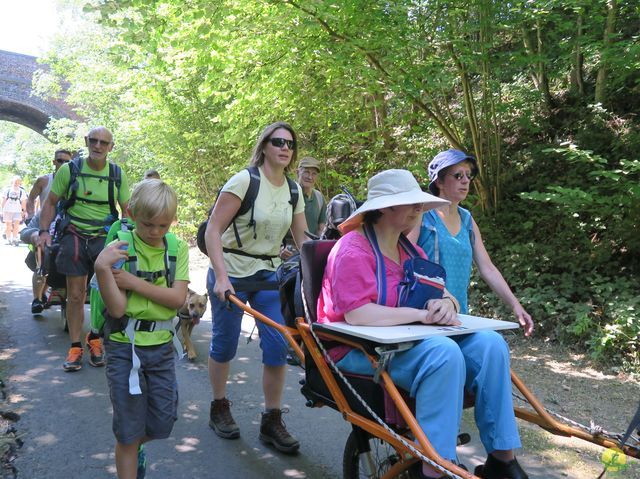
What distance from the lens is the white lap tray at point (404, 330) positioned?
2396mm

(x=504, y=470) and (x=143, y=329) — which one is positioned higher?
(x=143, y=329)

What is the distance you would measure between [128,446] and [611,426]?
404 cm

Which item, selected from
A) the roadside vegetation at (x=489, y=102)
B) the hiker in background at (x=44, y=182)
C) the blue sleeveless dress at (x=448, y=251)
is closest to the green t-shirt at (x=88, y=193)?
the roadside vegetation at (x=489, y=102)

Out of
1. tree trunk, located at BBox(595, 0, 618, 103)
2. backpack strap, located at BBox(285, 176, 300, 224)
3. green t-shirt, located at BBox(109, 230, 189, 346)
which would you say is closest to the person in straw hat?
green t-shirt, located at BBox(109, 230, 189, 346)

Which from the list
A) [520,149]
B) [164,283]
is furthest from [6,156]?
[164,283]

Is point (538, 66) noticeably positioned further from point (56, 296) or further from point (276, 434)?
point (56, 296)

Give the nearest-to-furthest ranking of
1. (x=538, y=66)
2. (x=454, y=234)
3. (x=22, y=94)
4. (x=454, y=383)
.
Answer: (x=454, y=383)
(x=454, y=234)
(x=538, y=66)
(x=22, y=94)

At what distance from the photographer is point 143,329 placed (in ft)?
9.79

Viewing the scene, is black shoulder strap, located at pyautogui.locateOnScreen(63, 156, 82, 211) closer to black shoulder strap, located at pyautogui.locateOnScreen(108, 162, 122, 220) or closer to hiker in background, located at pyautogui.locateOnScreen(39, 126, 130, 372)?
hiker in background, located at pyautogui.locateOnScreen(39, 126, 130, 372)

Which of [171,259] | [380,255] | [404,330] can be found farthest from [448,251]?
[171,259]

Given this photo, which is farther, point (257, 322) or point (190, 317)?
point (190, 317)

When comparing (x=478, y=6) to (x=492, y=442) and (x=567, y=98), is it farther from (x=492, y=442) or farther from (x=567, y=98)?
(x=492, y=442)

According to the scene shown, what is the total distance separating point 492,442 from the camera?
97.7 inches

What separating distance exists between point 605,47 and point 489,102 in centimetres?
260
